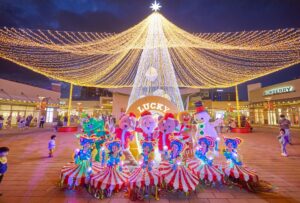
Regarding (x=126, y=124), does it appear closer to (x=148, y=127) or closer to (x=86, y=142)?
(x=148, y=127)

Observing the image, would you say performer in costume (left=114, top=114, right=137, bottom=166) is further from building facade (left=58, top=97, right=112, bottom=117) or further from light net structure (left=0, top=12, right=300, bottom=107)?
building facade (left=58, top=97, right=112, bottom=117)

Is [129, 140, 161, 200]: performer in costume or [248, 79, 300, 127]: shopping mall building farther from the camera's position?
[248, 79, 300, 127]: shopping mall building

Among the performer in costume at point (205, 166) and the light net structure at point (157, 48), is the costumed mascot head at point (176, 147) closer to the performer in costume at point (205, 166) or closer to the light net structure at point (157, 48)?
the performer in costume at point (205, 166)

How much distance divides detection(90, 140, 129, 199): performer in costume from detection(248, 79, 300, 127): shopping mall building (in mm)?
25749

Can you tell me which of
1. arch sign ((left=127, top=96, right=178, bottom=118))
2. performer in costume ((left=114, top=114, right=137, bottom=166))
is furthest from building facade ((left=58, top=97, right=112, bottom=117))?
performer in costume ((left=114, top=114, right=137, bottom=166))

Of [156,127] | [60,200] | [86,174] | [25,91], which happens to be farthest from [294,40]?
[25,91]

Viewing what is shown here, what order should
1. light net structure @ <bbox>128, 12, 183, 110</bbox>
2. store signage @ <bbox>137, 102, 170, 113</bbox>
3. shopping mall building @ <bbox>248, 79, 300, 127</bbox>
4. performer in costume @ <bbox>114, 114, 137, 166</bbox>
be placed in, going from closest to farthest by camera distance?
performer in costume @ <bbox>114, 114, 137, 166</bbox>, store signage @ <bbox>137, 102, 170, 113</bbox>, light net structure @ <bbox>128, 12, 183, 110</bbox>, shopping mall building @ <bbox>248, 79, 300, 127</bbox>

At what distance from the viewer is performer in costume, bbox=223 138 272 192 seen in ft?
13.1

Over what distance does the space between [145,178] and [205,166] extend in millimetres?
1546

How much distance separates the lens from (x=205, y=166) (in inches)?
167

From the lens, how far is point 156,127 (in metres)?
4.68

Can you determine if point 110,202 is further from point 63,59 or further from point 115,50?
point 63,59

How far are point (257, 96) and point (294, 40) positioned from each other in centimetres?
2763

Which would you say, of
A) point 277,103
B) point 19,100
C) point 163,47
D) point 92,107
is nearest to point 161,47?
point 163,47
